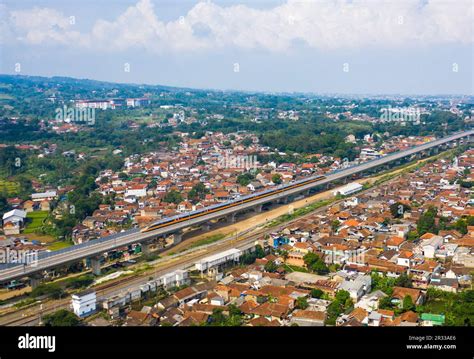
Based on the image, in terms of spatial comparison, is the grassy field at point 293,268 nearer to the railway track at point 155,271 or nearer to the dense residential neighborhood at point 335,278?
the dense residential neighborhood at point 335,278

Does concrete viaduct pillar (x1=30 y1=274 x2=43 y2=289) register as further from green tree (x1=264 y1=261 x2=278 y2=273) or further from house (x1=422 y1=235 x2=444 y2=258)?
house (x1=422 y1=235 x2=444 y2=258)

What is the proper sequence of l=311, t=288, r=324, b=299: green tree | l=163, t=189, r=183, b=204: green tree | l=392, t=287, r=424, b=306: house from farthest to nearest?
l=163, t=189, r=183, b=204: green tree → l=311, t=288, r=324, b=299: green tree → l=392, t=287, r=424, b=306: house

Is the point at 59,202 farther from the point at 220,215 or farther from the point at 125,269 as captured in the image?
the point at 125,269

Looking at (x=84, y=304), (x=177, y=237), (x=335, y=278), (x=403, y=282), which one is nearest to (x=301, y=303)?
(x=335, y=278)

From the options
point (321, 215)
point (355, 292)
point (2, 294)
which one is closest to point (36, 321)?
point (2, 294)

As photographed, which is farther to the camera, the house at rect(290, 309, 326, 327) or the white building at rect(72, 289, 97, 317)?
the white building at rect(72, 289, 97, 317)

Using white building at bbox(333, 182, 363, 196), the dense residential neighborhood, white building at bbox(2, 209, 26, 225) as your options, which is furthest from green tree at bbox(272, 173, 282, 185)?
white building at bbox(2, 209, 26, 225)

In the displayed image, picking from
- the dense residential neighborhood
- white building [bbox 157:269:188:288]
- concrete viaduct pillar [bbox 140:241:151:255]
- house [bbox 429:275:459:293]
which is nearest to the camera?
the dense residential neighborhood

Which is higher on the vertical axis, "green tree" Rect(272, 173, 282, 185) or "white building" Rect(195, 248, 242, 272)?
"green tree" Rect(272, 173, 282, 185)
